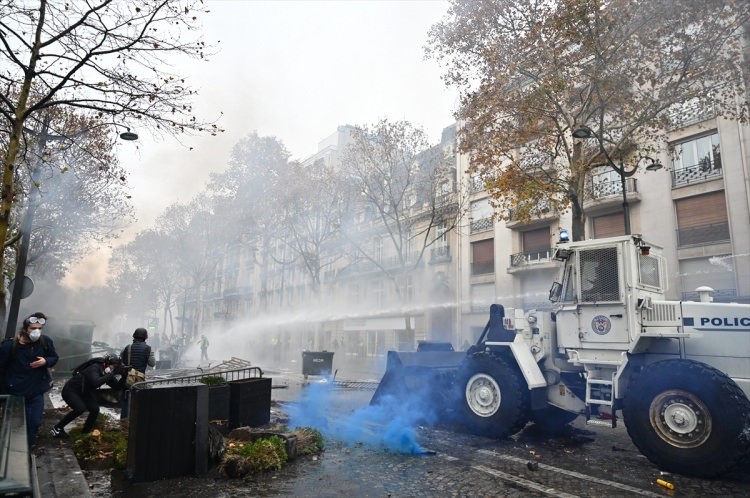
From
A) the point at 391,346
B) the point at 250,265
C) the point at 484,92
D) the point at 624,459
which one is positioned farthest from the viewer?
the point at 250,265

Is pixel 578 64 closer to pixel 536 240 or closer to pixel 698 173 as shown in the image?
pixel 698 173

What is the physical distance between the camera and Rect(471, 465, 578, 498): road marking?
4.85 m

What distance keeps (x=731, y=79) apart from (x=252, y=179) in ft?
89.3

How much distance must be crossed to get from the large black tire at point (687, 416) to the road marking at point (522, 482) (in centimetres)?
151

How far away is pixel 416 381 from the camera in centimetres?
842

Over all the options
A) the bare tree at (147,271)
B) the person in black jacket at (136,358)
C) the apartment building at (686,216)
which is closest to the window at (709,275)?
the apartment building at (686,216)

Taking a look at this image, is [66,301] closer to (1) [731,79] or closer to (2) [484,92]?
(2) [484,92]

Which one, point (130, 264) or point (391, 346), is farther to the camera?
point (130, 264)

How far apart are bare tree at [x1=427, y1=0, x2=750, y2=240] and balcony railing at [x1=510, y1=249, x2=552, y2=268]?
32.3ft

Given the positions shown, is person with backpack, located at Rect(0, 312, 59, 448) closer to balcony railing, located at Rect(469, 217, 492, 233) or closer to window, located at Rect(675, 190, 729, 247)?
window, located at Rect(675, 190, 729, 247)

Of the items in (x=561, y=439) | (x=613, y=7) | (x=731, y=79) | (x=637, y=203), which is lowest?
(x=561, y=439)

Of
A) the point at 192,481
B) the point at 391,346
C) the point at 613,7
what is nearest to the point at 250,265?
the point at 391,346

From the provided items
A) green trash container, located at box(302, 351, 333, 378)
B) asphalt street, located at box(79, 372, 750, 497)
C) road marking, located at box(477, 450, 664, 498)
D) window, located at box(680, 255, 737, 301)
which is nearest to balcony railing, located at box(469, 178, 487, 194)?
window, located at box(680, 255, 737, 301)

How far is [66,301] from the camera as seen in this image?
123 feet
